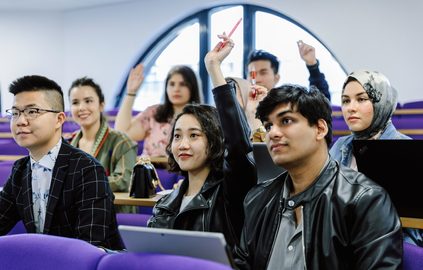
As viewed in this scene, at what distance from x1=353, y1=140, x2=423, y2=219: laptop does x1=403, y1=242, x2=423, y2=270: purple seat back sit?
36 cm

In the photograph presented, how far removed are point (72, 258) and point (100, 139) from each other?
5.62 ft

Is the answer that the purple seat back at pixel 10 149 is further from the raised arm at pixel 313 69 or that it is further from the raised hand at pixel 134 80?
the raised arm at pixel 313 69

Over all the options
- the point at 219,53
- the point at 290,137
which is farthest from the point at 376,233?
the point at 219,53

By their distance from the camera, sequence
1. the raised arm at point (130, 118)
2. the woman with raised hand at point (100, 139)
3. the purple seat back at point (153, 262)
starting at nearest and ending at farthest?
the purple seat back at point (153, 262) → the woman with raised hand at point (100, 139) → the raised arm at point (130, 118)

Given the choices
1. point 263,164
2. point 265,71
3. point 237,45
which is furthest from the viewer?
point 237,45

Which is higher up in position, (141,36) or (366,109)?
(141,36)

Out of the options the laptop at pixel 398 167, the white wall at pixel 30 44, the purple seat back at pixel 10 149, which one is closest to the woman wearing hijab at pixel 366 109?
the laptop at pixel 398 167

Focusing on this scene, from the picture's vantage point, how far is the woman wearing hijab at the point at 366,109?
2201 millimetres

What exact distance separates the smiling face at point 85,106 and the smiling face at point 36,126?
40.6 inches

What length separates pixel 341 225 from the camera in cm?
123

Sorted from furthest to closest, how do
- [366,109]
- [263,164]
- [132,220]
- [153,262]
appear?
[366,109]
[132,220]
[263,164]
[153,262]

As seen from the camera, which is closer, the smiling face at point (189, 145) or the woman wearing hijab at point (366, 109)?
the smiling face at point (189, 145)

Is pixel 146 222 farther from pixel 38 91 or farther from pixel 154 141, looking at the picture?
pixel 154 141

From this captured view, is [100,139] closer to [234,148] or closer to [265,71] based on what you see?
[265,71]
